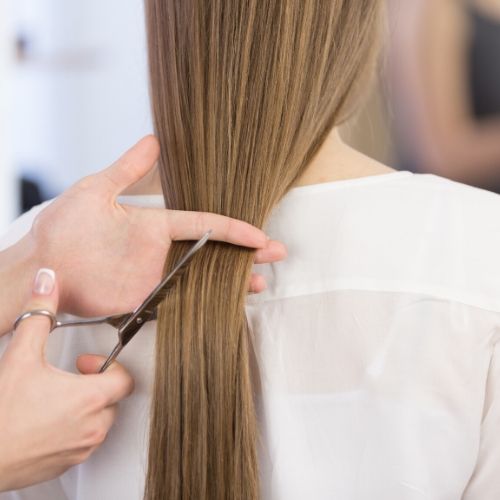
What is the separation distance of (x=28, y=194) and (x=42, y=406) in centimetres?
215

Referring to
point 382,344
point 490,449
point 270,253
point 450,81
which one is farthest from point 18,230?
point 450,81

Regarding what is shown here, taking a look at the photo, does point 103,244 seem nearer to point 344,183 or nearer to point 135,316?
point 135,316

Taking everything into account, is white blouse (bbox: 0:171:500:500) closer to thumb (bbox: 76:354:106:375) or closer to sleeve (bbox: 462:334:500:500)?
sleeve (bbox: 462:334:500:500)

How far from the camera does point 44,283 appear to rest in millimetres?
656

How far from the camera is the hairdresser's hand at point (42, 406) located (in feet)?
2.04

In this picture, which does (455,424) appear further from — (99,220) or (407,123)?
(407,123)

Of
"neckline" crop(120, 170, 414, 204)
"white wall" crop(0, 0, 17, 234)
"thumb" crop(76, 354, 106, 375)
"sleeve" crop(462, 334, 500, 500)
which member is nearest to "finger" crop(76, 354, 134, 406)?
"thumb" crop(76, 354, 106, 375)

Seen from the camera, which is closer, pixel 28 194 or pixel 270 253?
pixel 270 253

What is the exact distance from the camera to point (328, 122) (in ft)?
Result: 2.40

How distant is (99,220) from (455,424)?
1.29 ft

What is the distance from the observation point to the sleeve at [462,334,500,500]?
2.19 feet

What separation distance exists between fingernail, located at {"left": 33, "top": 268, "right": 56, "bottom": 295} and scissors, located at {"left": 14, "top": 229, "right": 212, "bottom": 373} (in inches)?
0.7

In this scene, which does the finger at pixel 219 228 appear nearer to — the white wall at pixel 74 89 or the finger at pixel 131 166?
the finger at pixel 131 166

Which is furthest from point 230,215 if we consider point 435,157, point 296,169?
point 435,157
